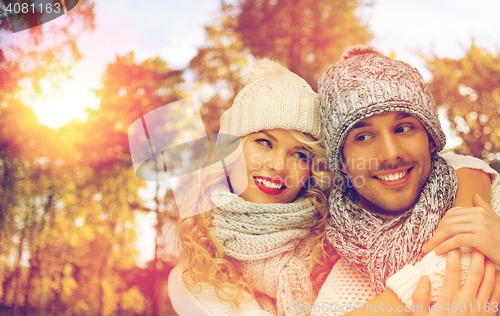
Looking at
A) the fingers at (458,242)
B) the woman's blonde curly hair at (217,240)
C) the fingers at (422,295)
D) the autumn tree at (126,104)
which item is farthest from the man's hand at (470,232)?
the autumn tree at (126,104)

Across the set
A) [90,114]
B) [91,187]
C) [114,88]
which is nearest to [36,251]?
[91,187]

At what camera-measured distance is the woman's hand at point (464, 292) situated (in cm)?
123

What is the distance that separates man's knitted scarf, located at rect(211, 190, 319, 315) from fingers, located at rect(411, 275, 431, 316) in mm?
625

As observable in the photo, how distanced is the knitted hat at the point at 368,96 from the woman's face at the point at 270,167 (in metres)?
0.25

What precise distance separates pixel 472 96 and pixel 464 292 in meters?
2.75

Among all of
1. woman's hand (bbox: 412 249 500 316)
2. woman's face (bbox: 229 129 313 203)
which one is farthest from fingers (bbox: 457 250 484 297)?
woman's face (bbox: 229 129 313 203)

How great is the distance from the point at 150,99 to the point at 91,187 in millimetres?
1351

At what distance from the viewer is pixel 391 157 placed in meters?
1.50

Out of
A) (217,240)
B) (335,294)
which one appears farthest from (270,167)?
(335,294)

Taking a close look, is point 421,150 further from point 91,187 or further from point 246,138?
point 91,187

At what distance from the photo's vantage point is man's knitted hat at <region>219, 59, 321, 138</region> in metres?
1.89

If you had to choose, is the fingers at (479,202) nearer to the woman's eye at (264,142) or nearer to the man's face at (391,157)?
the man's face at (391,157)

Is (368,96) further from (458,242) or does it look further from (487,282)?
(487,282)

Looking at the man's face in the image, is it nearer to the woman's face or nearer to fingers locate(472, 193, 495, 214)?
fingers locate(472, 193, 495, 214)
